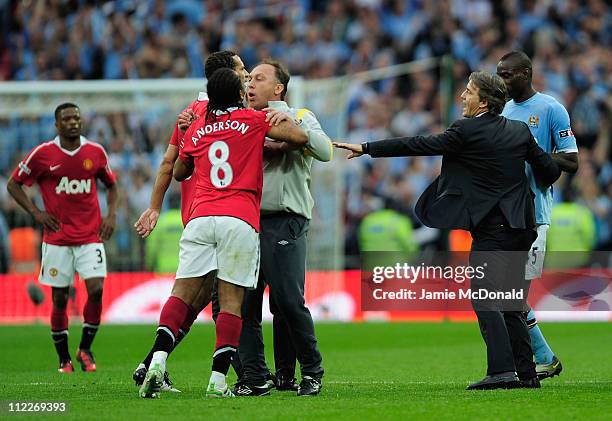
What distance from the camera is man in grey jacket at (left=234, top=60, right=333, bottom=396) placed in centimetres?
878

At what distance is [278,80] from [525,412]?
121 inches

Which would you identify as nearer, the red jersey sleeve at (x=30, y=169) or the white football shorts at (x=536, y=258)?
the white football shorts at (x=536, y=258)

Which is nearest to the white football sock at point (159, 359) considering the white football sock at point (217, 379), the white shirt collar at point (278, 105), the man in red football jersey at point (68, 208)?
the white football sock at point (217, 379)

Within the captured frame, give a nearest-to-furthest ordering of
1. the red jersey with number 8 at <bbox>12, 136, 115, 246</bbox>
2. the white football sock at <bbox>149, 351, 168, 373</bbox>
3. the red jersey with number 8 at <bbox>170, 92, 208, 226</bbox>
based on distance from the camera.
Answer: the white football sock at <bbox>149, 351, 168, 373</bbox>, the red jersey with number 8 at <bbox>170, 92, 208, 226</bbox>, the red jersey with number 8 at <bbox>12, 136, 115, 246</bbox>

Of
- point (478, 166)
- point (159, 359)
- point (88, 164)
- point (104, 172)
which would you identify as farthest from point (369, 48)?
point (159, 359)

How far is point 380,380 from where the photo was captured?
34.2ft

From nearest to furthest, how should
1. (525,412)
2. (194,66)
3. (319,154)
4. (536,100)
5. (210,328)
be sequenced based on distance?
(525,412), (319,154), (536,100), (210,328), (194,66)

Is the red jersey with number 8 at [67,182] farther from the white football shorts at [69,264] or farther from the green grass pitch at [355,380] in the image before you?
the green grass pitch at [355,380]

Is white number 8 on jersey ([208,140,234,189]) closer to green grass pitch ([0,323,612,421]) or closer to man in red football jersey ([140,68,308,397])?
man in red football jersey ([140,68,308,397])

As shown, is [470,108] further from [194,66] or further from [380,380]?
[194,66]

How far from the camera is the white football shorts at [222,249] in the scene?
8297mm

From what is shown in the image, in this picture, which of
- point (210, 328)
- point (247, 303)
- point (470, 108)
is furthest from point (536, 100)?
point (210, 328)

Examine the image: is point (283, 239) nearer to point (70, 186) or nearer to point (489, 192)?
point (489, 192)

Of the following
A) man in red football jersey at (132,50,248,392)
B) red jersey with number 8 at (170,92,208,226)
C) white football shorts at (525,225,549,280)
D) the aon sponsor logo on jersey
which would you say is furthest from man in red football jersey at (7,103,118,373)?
white football shorts at (525,225,549,280)
